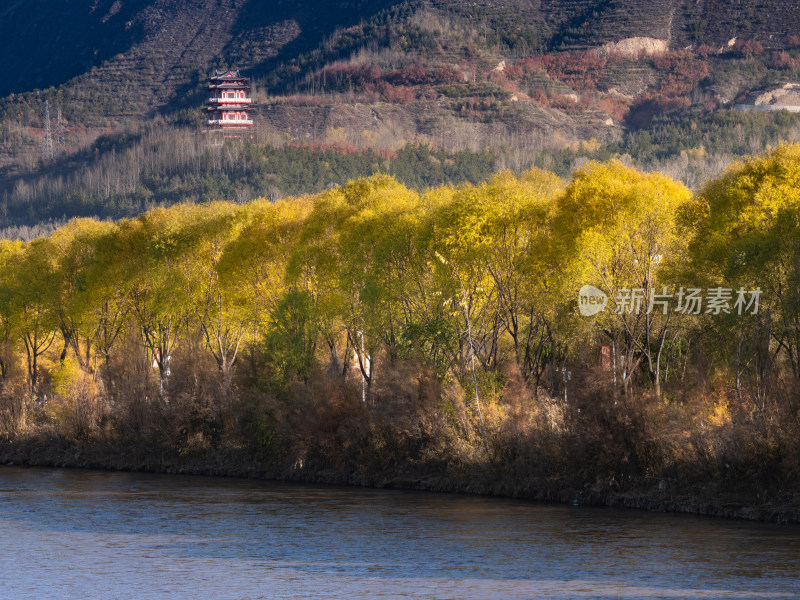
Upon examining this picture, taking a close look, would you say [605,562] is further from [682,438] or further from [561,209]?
[561,209]

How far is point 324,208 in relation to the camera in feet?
242

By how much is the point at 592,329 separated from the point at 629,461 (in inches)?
284

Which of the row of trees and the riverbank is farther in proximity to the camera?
the row of trees

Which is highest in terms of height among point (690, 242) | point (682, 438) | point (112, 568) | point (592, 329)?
point (690, 242)

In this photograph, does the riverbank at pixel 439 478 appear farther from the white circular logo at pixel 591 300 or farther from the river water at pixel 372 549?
the white circular logo at pixel 591 300

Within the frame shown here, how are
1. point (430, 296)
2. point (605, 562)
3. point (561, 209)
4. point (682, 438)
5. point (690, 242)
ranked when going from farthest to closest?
point (430, 296) → point (561, 209) → point (690, 242) → point (682, 438) → point (605, 562)

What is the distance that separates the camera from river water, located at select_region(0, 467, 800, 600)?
38.4m

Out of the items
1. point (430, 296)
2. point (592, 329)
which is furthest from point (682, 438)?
point (430, 296)

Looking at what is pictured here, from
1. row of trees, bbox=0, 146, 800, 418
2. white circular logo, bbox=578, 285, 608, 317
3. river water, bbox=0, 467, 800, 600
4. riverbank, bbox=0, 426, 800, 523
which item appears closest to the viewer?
river water, bbox=0, 467, 800, 600

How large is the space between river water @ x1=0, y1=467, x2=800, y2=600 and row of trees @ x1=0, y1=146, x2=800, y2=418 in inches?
352

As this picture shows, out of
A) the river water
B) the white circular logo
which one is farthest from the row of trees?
the river water

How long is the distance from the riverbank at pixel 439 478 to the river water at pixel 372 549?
43.5 inches

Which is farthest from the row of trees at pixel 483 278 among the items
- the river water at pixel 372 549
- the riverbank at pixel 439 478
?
the river water at pixel 372 549

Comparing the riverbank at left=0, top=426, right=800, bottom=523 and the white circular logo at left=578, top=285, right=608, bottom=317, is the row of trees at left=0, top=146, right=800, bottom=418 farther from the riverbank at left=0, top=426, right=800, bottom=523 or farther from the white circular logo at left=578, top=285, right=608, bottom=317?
the riverbank at left=0, top=426, right=800, bottom=523
